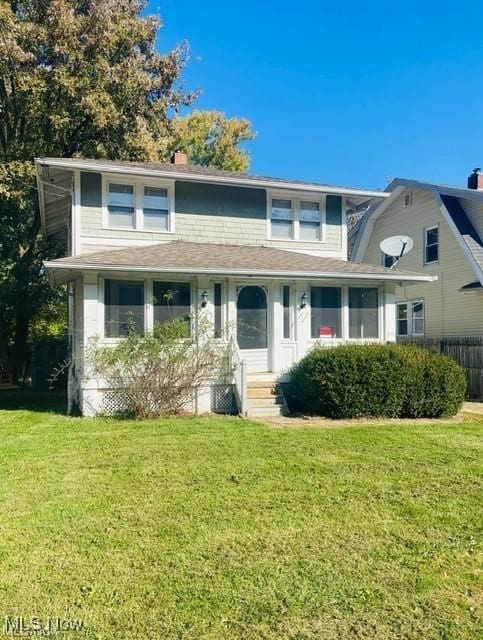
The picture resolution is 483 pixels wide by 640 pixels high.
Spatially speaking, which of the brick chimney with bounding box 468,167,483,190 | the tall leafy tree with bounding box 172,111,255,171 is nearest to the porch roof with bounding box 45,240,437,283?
the brick chimney with bounding box 468,167,483,190

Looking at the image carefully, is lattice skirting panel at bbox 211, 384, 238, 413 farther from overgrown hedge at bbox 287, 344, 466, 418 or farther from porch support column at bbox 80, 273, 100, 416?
porch support column at bbox 80, 273, 100, 416

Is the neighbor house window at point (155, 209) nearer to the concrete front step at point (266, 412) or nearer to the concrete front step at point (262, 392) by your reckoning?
the concrete front step at point (262, 392)

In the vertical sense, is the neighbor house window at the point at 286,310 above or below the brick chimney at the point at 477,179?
below

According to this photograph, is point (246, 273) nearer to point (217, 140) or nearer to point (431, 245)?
point (431, 245)

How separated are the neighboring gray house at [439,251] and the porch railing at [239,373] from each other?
28.8 feet

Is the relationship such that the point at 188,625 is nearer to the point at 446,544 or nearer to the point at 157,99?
the point at 446,544

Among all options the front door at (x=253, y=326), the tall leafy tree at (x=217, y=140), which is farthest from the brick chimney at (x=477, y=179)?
the tall leafy tree at (x=217, y=140)

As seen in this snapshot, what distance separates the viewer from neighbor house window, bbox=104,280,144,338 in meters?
10.3

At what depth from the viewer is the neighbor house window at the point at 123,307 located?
10.3 meters

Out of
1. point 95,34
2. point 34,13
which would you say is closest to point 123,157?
point 95,34

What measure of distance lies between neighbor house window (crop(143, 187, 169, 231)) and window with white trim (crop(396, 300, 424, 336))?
36.0ft

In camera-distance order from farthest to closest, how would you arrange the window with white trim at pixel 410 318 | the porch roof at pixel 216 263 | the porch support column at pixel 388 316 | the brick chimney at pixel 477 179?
the window with white trim at pixel 410 318 → the brick chimney at pixel 477 179 → the porch support column at pixel 388 316 → the porch roof at pixel 216 263

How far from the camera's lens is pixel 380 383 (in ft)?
31.9

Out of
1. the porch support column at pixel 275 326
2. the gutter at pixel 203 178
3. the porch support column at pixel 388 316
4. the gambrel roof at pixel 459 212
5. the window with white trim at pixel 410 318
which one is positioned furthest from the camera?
the window with white trim at pixel 410 318
